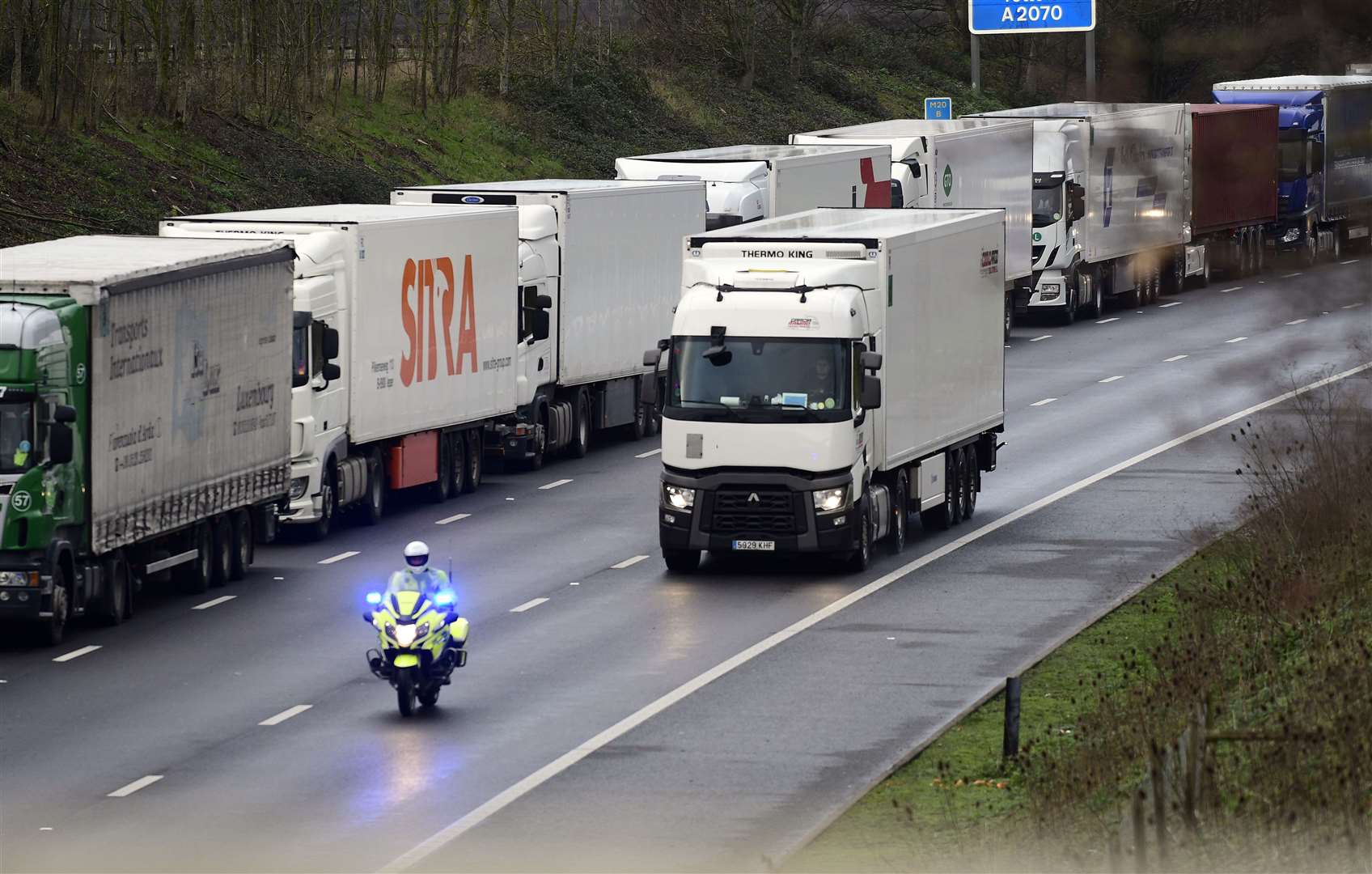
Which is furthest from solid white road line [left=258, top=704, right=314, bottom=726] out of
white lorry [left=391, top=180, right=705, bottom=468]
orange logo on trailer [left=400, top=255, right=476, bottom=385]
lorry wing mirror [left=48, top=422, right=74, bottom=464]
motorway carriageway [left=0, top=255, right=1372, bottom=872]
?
white lorry [left=391, top=180, right=705, bottom=468]

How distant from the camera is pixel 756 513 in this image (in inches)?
947

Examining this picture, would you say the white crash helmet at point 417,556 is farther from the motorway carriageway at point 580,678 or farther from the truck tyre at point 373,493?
the truck tyre at point 373,493

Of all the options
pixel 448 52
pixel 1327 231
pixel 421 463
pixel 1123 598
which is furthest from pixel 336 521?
pixel 448 52

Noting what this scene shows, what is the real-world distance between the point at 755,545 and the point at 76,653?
7.16 m

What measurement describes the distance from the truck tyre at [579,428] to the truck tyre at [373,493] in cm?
626

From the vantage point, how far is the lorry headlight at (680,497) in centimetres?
2412

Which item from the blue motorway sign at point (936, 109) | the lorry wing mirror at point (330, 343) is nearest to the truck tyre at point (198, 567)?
the lorry wing mirror at point (330, 343)

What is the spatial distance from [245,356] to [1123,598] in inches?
381

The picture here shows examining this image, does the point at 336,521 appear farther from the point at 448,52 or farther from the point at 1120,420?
the point at 448,52

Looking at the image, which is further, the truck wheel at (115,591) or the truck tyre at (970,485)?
the truck tyre at (970,485)

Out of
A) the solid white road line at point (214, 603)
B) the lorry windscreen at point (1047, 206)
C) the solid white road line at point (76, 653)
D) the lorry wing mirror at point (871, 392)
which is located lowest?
the solid white road line at point (76, 653)

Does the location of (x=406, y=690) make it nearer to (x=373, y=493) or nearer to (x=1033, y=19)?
(x=373, y=493)

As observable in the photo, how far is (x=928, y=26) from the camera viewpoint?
8.37m

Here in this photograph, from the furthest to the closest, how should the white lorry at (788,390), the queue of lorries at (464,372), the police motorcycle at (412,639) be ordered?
the white lorry at (788,390)
the queue of lorries at (464,372)
the police motorcycle at (412,639)
